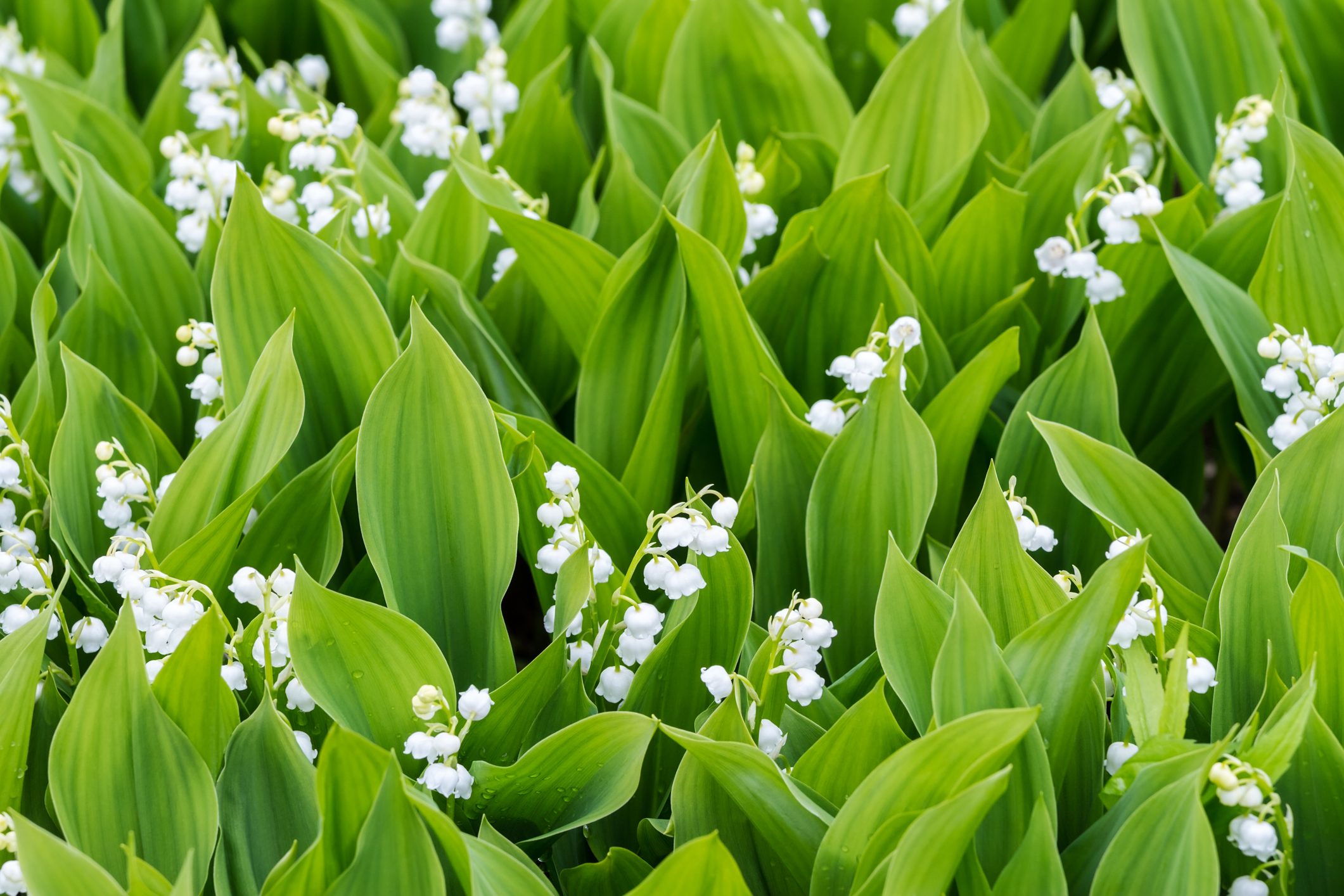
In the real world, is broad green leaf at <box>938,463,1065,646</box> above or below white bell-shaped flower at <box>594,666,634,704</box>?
above

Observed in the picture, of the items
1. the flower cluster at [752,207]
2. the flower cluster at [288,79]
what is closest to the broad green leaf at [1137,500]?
the flower cluster at [752,207]

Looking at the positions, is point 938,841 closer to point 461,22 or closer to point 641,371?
point 641,371

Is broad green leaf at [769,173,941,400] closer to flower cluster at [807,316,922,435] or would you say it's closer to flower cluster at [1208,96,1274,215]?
flower cluster at [807,316,922,435]

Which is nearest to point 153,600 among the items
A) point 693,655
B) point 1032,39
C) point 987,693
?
point 693,655

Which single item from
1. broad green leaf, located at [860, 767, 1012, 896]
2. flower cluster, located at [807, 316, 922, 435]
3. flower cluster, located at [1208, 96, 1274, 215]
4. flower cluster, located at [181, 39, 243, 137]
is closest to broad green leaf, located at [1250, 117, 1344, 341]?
flower cluster, located at [1208, 96, 1274, 215]

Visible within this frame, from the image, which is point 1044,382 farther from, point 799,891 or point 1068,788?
point 799,891

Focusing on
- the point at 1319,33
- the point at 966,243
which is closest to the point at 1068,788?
the point at 966,243
